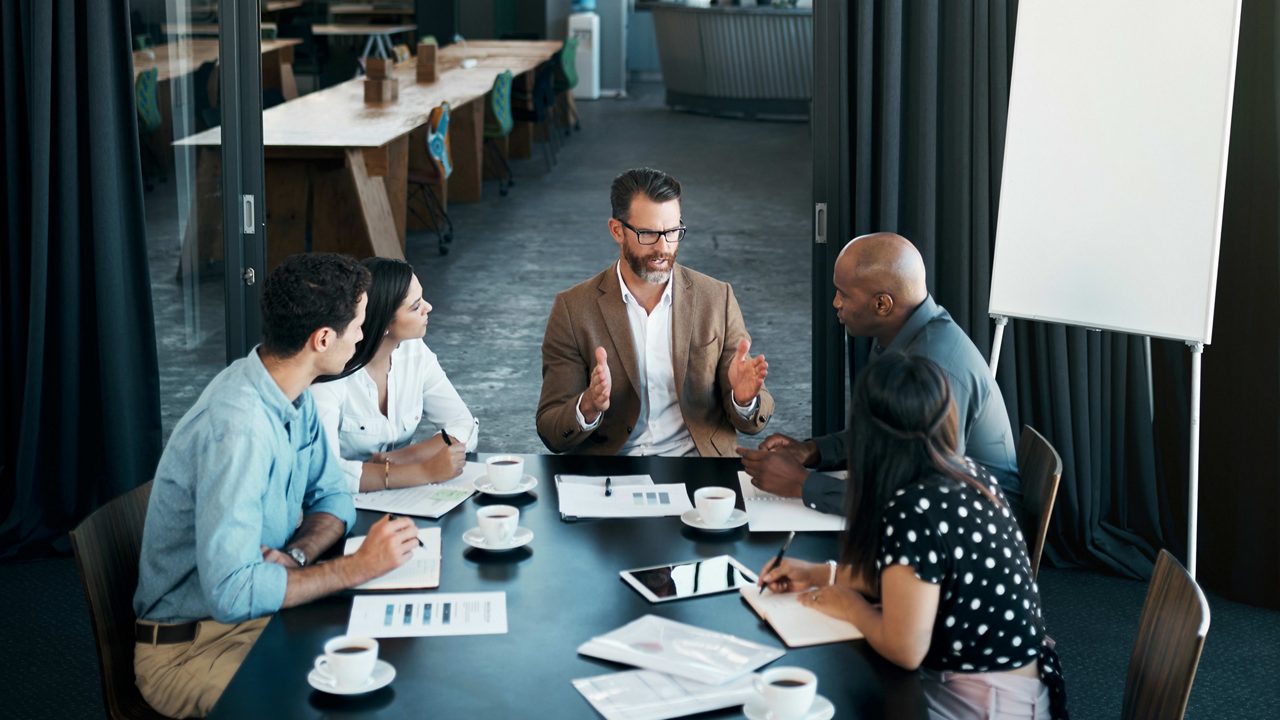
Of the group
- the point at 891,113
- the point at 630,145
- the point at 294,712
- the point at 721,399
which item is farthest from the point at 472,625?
the point at 630,145

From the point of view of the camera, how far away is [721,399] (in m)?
3.31

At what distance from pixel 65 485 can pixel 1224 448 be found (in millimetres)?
3602

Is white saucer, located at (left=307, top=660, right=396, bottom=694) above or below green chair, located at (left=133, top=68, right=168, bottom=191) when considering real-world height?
below

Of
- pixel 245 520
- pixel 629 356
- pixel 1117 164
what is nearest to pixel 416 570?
pixel 245 520

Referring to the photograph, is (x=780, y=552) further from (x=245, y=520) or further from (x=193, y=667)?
(x=193, y=667)

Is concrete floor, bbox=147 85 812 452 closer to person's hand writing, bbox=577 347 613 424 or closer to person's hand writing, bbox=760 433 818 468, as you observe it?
person's hand writing, bbox=577 347 613 424

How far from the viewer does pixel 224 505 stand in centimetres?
210

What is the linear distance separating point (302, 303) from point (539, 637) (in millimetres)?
717

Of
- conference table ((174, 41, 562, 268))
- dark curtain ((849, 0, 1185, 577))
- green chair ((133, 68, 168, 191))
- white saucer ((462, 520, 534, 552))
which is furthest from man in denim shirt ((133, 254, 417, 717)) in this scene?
conference table ((174, 41, 562, 268))

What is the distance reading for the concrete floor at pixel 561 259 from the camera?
4652mm

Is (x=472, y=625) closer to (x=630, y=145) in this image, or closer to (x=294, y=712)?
(x=294, y=712)

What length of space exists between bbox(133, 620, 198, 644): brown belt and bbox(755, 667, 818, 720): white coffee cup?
1063 millimetres

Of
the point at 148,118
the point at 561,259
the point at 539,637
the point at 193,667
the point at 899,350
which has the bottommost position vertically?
the point at 561,259

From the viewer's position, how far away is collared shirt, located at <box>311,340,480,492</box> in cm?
291
